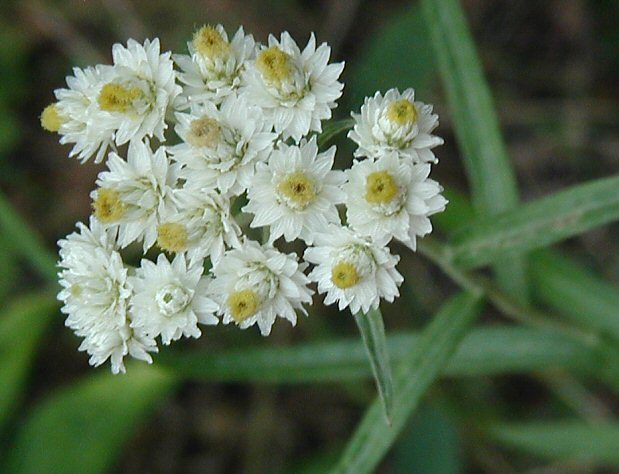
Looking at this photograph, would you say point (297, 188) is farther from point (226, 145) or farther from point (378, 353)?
point (378, 353)

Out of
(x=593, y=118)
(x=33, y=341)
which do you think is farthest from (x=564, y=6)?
(x=33, y=341)

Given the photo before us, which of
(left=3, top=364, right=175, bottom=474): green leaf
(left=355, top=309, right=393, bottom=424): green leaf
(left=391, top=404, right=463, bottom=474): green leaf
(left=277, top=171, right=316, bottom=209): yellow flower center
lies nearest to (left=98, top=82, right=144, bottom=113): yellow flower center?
(left=277, top=171, right=316, bottom=209): yellow flower center

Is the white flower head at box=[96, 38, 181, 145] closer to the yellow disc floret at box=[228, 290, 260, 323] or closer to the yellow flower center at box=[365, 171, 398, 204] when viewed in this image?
the yellow disc floret at box=[228, 290, 260, 323]

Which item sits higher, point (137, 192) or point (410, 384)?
point (137, 192)

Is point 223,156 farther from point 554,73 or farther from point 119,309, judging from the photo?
point 554,73

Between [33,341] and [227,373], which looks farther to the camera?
[33,341]

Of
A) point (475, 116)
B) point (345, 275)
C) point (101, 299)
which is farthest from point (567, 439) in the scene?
point (101, 299)
